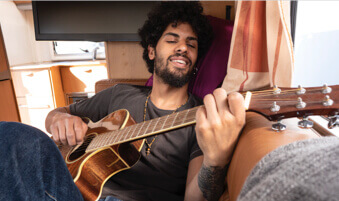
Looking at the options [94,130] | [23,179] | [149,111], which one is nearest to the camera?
[23,179]

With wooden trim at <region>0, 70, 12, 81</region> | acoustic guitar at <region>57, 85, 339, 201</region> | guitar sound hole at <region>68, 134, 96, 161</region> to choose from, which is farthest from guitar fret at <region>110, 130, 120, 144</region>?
wooden trim at <region>0, 70, 12, 81</region>

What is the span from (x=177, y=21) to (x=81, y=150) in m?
0.86

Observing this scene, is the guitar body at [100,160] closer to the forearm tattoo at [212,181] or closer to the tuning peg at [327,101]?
the forearm tattoo at [212,181]

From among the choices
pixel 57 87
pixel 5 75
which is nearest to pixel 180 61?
pixel 5 75

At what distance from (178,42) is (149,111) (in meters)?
0.41

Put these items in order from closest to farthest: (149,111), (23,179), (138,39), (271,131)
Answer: (271,131) < (23,179) < (149,111) < (138,39)

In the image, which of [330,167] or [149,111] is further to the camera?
[149,111]

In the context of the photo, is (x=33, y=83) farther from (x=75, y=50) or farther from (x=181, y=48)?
(x=181, y=48)

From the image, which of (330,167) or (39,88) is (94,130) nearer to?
(330,167)

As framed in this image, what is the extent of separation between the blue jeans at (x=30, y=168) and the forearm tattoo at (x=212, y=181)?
399 millimetres

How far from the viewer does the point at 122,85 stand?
1.35 meters

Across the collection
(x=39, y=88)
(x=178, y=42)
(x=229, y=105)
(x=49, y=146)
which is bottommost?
(x=39, y=88)

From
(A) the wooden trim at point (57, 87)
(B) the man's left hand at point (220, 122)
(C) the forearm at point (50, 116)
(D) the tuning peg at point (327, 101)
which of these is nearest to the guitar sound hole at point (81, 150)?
(C) the forearm at point (50, 116)

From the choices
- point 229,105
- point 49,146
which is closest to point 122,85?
point 49,146
